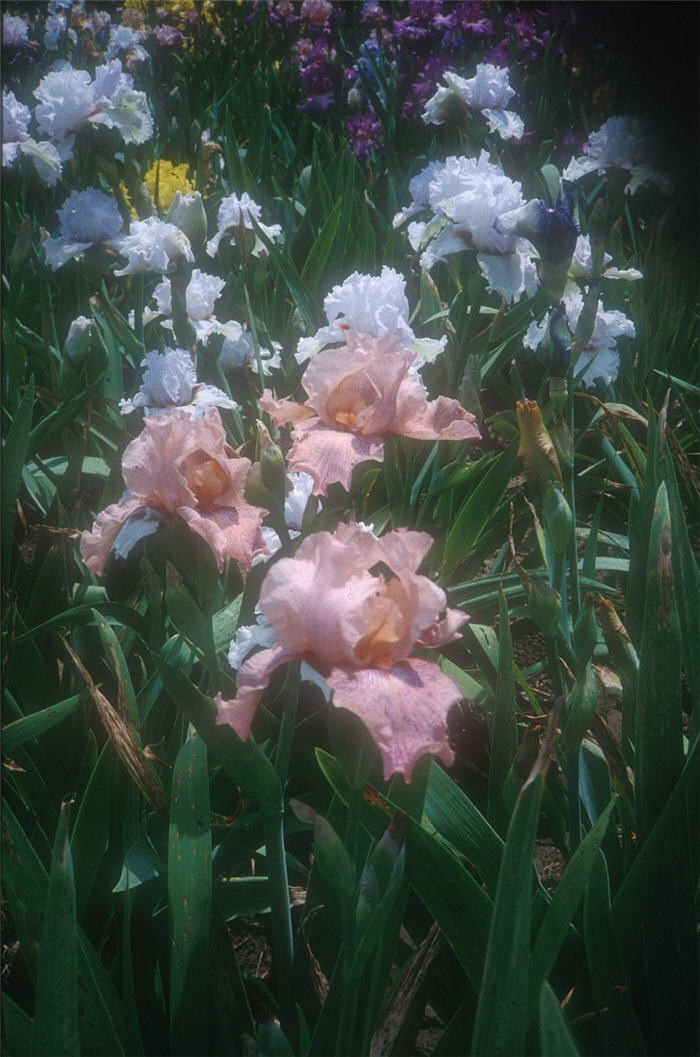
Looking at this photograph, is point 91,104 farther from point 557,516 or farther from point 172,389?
point 557,516

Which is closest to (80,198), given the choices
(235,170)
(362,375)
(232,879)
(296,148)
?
(235,170)

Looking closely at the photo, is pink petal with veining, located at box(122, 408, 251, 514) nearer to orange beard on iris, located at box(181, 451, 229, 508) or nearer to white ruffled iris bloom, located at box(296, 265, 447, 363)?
orange beard on iris, located at box(181, 451, 229, 508)

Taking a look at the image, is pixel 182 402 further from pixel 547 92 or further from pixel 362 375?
pixel 547 92

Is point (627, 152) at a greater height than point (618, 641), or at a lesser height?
greater

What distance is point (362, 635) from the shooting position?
45 centimetres

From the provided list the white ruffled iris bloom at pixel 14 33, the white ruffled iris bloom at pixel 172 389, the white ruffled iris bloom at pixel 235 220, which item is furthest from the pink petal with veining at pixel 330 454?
the white ruffled iris bloom at pixel 14 33

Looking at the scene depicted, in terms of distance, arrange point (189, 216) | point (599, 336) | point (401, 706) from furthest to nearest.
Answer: point (599, 336)
point (189, 216)
point (401, 706)

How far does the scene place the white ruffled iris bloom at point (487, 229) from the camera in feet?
3.81

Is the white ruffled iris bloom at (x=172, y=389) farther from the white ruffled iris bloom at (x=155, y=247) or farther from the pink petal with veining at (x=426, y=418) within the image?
the pink petal with veining at (x=426, y=418)

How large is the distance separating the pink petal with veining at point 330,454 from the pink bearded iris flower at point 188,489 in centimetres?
5

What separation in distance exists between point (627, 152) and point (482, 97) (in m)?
0.34

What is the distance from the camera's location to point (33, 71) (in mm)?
3096

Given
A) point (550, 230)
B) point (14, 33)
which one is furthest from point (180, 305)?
point (14, 33)

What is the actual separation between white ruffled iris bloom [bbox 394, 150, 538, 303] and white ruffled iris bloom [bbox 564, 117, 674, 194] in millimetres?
628
